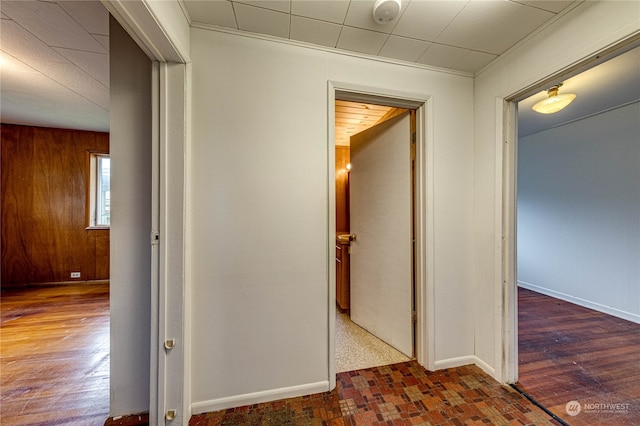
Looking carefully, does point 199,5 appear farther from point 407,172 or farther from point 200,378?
point 200,378

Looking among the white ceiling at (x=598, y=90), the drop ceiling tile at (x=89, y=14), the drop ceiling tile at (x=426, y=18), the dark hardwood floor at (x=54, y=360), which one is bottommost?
the dark hardwood floor at (x=54, y=360)

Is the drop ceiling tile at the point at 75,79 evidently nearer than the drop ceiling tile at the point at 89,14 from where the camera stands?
No

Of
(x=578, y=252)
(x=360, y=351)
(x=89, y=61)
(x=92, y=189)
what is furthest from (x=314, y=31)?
(x=92, y=189)

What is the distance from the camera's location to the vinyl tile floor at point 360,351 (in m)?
1.93

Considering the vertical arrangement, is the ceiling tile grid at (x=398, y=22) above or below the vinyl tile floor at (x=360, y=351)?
above

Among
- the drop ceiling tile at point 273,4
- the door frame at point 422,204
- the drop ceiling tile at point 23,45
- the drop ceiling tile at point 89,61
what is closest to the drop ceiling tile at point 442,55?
the door frame at point 422,204

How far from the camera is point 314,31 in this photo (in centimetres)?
148

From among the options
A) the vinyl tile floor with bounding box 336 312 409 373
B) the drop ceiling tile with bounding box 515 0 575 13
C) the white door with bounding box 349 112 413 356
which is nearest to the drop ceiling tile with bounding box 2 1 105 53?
the white door with bounding box 349 112 413 356

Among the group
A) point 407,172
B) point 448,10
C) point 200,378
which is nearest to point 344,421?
point 200,378

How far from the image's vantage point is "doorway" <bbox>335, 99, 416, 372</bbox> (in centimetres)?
197

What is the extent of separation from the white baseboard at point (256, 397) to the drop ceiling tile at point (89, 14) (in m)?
2.55

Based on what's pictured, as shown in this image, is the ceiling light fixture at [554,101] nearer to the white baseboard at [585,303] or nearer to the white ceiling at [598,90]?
the white ceiling at [598,90]

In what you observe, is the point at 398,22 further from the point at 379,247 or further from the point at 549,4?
the point at 379,247

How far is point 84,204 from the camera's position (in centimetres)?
389
